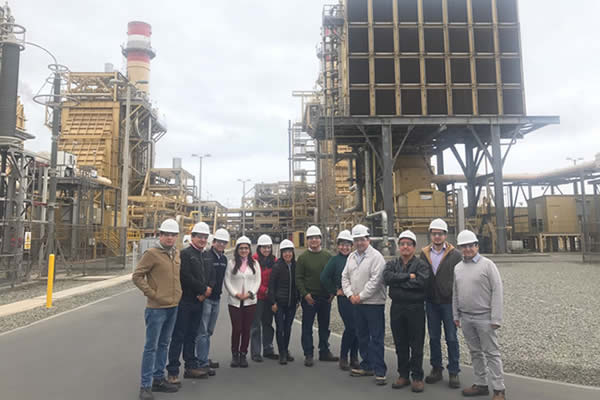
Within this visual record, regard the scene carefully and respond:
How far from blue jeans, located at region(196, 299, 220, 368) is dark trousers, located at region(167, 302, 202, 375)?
60 mm

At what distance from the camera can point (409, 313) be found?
5035mm

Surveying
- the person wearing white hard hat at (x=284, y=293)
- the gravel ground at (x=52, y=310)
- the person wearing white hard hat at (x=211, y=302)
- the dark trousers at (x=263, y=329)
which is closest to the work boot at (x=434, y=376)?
the person wearing white hard hat at (x=284, y=293)

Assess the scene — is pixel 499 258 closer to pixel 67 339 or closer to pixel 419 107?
pixel 419 107

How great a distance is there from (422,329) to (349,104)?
2248 centimetres

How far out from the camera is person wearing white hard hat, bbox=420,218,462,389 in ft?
16.8

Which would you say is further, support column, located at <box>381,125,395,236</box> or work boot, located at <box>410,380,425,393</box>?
support column, located at <box>381,125,395,236</box>

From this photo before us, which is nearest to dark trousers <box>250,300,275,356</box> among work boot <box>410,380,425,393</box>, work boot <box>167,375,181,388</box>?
work boot <box>167,375,181,388</box>

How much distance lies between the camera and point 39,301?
468 inches

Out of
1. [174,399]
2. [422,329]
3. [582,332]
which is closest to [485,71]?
[582,332]

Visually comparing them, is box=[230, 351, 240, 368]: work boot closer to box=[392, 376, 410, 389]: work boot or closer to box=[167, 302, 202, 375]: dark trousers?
box=[167, 302, 202, 375]: dark trousers

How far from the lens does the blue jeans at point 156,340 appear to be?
4723 mm

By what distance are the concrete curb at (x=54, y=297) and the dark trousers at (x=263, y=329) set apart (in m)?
6.97

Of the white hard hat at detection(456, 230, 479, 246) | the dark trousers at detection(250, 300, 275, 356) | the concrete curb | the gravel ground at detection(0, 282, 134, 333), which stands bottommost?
the gravel ground at detection(0, 282, 134, 333)

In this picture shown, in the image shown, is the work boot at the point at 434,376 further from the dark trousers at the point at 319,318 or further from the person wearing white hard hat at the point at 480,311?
the dark trousers at the point at 319,318
